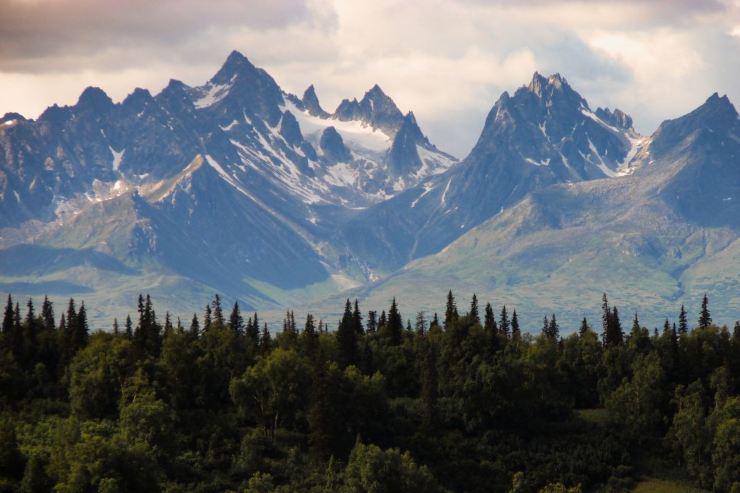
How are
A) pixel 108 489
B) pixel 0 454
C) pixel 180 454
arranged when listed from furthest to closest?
pixel 180 454
pixel 0 454
pixel 108 489

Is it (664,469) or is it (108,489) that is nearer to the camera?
(108,489)

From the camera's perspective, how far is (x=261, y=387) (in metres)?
200

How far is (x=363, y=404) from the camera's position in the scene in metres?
199

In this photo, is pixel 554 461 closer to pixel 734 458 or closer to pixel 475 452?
pixel 475 452

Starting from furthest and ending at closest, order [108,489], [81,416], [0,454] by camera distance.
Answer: [81,416] → [0,454] → [108,489]

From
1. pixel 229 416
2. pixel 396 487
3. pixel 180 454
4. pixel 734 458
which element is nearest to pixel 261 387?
pixel 229 416

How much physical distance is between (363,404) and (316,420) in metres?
9.72

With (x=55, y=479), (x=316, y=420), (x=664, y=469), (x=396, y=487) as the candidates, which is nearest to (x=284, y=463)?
(x=316, y=420)

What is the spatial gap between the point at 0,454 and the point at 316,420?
43.7 metres

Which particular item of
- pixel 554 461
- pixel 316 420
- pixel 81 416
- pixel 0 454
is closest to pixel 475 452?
pixel 554 461

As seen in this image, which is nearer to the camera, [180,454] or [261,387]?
[180,454]

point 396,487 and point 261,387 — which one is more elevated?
point 261,387

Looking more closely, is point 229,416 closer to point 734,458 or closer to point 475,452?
point 475,452

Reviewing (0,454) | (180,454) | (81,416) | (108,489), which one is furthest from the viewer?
(81,416)
